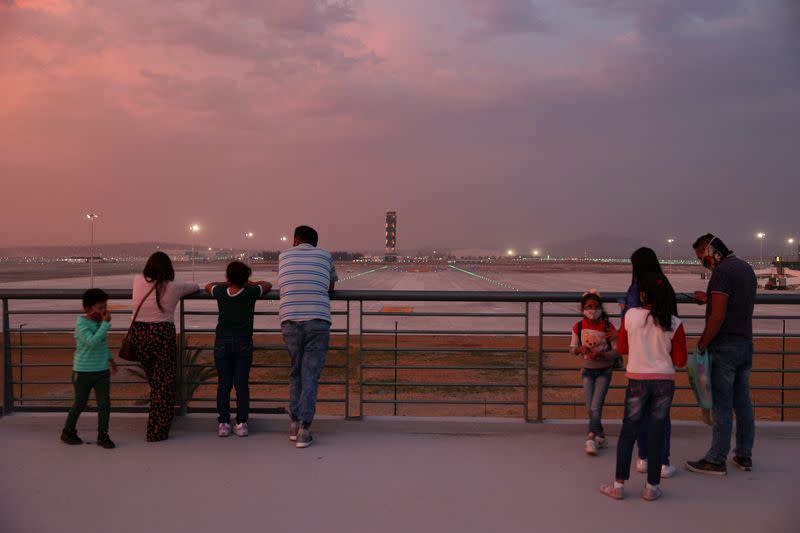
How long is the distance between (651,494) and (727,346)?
1321 mm

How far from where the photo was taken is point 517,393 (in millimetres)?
13789

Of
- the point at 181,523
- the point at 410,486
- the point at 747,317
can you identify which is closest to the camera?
the point at 181,523

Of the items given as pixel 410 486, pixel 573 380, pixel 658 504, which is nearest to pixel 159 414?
pixel 410 486

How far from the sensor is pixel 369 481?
4.32 m

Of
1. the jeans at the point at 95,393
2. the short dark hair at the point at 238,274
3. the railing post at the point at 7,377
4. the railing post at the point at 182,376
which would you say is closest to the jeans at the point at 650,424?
the short dark hair at the point at 238,274

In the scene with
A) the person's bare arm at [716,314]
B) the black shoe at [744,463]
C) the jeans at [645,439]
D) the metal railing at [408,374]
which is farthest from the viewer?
the metal railing at [408,374]

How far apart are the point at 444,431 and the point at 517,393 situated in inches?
343

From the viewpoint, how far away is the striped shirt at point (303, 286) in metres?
5.14

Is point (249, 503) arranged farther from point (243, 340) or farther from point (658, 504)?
point (658, 504)

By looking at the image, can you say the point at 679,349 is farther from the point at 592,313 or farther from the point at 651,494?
the point at 651,494

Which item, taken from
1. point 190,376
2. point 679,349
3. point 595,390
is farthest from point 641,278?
point 190,376

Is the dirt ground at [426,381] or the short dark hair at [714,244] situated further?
the dirt ground at [426,381]

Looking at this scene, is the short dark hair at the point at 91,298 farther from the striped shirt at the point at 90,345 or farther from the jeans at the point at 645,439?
the jeans at the point at 645,439

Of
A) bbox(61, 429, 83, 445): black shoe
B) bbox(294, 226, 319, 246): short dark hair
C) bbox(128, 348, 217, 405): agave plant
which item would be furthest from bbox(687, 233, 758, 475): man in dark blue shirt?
bbox(61, 429, 83, 445): black shoe
